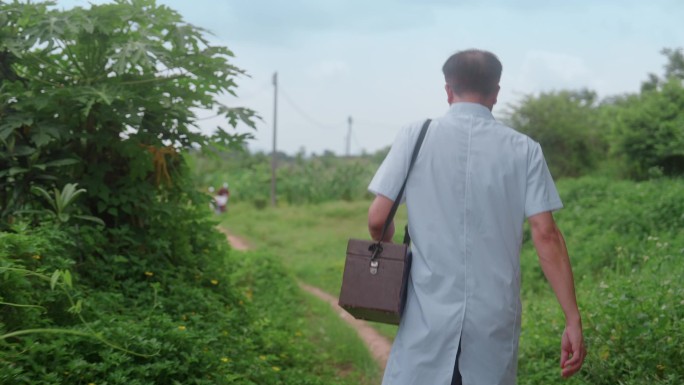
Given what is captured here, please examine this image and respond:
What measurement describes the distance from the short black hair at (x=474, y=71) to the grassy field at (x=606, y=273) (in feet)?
7.80

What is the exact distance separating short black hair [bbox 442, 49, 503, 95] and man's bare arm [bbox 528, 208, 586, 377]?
0.54 meters

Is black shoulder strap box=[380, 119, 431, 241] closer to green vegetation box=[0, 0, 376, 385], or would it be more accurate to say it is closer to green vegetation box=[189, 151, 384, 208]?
green vegetation box=[0, 0, 376, 385]

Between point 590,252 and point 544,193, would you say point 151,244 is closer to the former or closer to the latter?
point 544,193

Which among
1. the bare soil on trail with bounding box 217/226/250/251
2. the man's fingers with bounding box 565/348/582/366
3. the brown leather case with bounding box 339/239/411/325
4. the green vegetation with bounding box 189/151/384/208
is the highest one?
the brown leather case with bounding box 339/239/411/325

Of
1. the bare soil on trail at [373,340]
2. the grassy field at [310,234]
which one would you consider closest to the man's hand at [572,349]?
the bare soil on trail at [373,340]

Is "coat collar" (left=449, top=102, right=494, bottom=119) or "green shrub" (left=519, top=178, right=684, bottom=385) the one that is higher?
"coat collar" (left=449, top=102, right=494, bottom=119)

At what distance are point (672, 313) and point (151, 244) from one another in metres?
3.49

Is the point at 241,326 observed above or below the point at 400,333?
below

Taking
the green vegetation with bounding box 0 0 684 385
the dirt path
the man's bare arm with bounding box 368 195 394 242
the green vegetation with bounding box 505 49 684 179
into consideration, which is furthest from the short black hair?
the green vegetation with bounding box 505 49 684 179

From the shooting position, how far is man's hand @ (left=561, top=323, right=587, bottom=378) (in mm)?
3025

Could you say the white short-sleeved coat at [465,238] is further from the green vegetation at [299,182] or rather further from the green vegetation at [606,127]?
the green vegetation at [299,182]

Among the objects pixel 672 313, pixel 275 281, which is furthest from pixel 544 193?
pixel 275 281

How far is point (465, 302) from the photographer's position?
296 cm

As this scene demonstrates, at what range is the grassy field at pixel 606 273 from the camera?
16.7 feet
